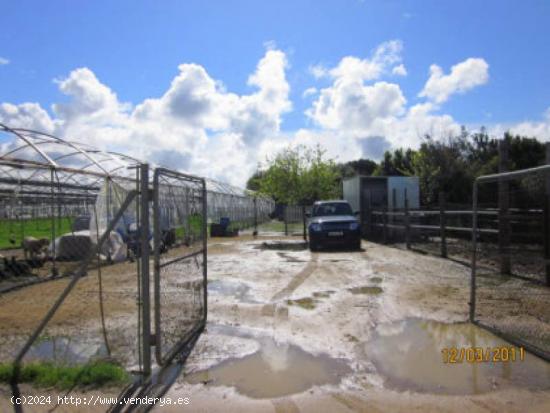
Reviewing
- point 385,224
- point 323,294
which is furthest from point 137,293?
point 385,224

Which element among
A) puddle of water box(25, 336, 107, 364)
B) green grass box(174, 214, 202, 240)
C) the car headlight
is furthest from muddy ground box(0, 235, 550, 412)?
the car headlight

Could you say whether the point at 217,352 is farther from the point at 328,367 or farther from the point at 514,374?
the point at 514,374

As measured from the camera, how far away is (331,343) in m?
6.15

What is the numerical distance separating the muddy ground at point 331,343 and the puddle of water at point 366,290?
0.02 meters

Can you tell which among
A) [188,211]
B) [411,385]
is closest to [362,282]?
[188,211]

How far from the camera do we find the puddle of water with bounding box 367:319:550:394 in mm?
4770

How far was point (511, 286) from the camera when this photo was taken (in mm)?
9227

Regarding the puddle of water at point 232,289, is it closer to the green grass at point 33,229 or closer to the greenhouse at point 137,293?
the greenhouse at point 137,293

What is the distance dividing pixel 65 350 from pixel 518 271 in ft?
30.1

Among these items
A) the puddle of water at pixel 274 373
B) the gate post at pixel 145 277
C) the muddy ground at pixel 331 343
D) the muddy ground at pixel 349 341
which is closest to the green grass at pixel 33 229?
the muddy ground at pixel 331 343

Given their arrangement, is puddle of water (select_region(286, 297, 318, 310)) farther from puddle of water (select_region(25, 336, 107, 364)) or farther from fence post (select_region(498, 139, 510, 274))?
fence post (select_region(498, 139, 510, 274))

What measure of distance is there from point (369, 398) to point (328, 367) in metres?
0.88

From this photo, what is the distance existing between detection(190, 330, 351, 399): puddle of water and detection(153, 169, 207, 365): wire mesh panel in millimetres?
677
